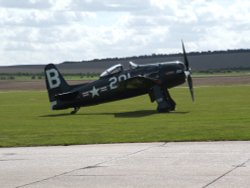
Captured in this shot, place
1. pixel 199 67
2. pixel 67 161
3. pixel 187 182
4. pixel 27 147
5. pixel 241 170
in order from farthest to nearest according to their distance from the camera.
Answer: pixel 199 67 → pixel 27 147 → pixel 67 161 → pixel 241 170 → pixel 187 182

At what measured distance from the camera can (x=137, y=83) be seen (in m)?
34.4

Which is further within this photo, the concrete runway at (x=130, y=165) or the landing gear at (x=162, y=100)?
the landing gear at (x=162, y=100)

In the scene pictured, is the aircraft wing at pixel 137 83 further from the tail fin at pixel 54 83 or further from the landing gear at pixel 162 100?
the tail fin at pixel 54 83

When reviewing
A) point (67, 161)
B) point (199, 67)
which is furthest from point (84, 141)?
point (199, 67)

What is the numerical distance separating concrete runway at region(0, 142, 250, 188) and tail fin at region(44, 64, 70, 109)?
18913mm

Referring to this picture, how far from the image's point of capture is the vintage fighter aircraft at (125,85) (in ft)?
113

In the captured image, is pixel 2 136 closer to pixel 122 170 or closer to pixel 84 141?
pixel 84 141

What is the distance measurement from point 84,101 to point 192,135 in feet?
57.6

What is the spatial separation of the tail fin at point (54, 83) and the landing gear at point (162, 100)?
529 centimetres

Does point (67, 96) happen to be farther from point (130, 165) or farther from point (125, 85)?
point (130, 165)

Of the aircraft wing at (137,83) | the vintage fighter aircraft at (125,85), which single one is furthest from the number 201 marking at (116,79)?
the aircraft wing at (137,83)

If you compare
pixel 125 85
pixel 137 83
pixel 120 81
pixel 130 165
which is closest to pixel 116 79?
pixel 120 81

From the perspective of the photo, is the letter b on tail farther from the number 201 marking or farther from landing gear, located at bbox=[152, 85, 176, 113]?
landing gear, located at bbox=[152, 85, 176, 113]

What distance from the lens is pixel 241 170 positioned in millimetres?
12070
